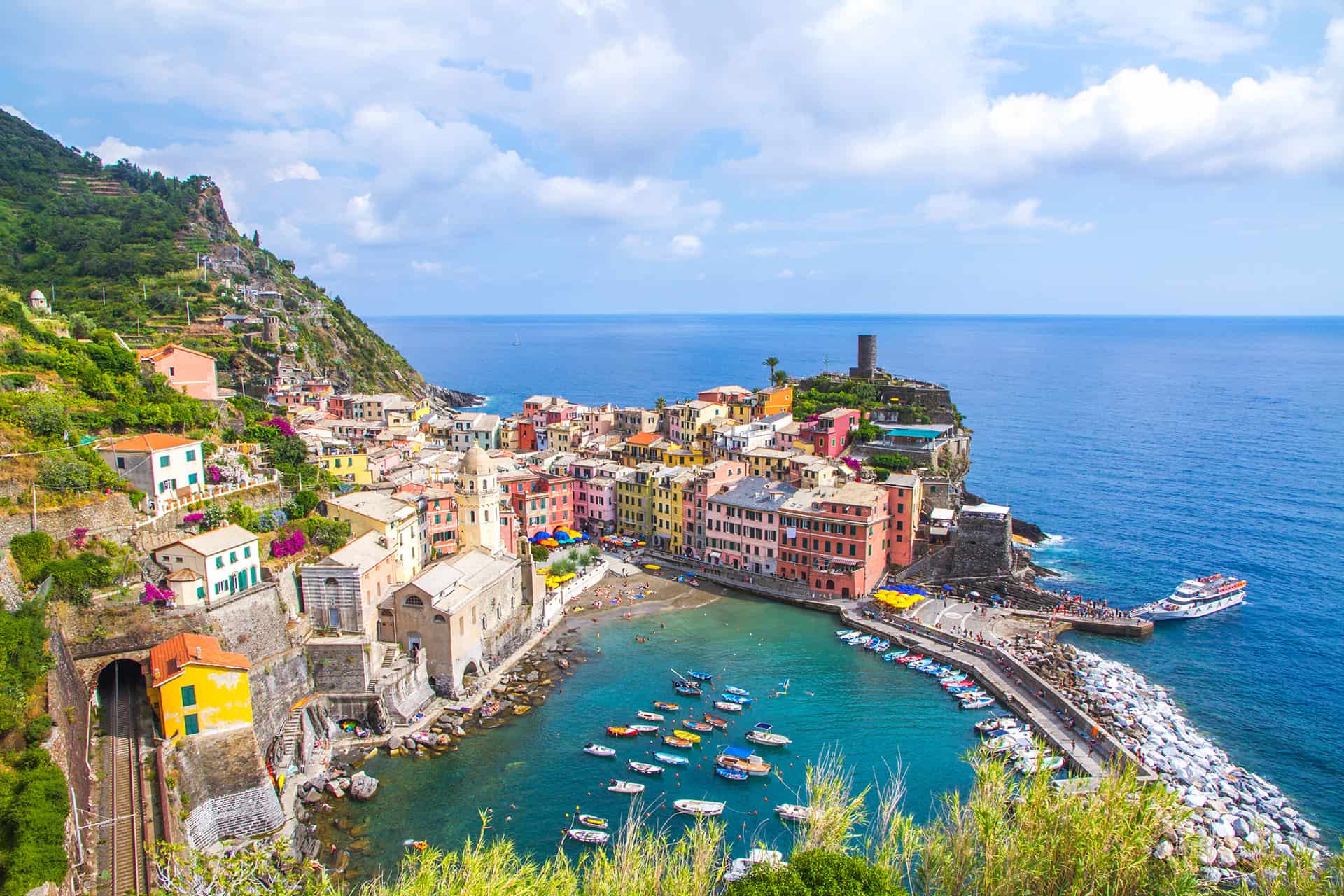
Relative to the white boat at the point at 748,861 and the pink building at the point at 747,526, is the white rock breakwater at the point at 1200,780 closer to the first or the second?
the white boat at the point at 748,861

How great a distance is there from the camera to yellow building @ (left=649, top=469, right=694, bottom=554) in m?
68.2

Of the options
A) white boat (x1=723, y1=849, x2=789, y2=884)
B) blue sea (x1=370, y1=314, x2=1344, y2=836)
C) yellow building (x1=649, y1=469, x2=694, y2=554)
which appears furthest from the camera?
yellow building (x1=649, y1=469, x2=694, y2=554)

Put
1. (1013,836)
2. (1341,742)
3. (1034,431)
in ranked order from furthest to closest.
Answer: (1034,431)
(1341,742)
(1013,836)

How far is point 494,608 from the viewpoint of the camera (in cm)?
4859

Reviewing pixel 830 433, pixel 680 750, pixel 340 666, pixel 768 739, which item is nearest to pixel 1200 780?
pixel 768 739

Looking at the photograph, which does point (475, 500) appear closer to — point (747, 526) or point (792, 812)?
point (747, 526)

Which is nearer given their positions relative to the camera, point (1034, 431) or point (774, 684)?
point (774, 684)

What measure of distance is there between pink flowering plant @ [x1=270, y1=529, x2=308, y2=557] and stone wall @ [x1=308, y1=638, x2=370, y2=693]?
518 cm

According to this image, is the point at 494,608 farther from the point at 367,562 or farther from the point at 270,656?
the point at 270,656

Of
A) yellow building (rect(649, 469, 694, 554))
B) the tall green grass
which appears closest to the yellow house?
the tall green grass

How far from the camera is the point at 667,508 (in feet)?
227

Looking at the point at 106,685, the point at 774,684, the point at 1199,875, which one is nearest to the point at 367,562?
the point at 106,685

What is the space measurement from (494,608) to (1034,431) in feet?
335

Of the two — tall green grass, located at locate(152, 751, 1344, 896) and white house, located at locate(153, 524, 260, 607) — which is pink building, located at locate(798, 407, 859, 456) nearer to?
white house, located at locate(153, 524, 260, 607)
